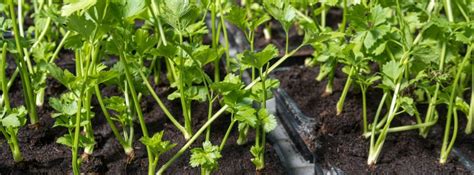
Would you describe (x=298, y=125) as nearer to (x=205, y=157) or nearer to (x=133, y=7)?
(x=205, y=157)

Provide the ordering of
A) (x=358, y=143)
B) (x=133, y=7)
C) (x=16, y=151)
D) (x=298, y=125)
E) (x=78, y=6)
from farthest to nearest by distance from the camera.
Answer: (x=298, y=125) < (x=358, y=143) < (x=16, y=151) < (x=133, y=7) < (x=78, y=6)

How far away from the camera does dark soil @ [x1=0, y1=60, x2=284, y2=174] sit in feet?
3.50

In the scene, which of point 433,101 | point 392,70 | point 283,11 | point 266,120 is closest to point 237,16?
point 283,11

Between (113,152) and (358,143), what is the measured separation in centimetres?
53

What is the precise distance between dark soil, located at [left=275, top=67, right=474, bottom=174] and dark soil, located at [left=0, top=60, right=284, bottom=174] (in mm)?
147

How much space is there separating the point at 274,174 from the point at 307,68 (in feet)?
1.84

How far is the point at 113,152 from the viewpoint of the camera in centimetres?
112

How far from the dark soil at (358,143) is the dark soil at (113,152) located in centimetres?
15

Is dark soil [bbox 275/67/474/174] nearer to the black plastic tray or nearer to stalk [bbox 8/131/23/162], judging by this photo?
the black plastic tray

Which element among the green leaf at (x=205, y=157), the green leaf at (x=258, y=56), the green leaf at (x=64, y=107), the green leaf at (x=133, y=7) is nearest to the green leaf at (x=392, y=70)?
the green leaf at (x=258, y=56)

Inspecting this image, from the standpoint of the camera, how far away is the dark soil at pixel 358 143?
1109 millimetres

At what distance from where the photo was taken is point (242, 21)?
1039 mm

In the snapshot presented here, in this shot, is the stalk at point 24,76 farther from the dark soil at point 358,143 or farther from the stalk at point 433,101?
the stalk at point 433,101

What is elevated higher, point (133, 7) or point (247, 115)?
point (133, 7)
